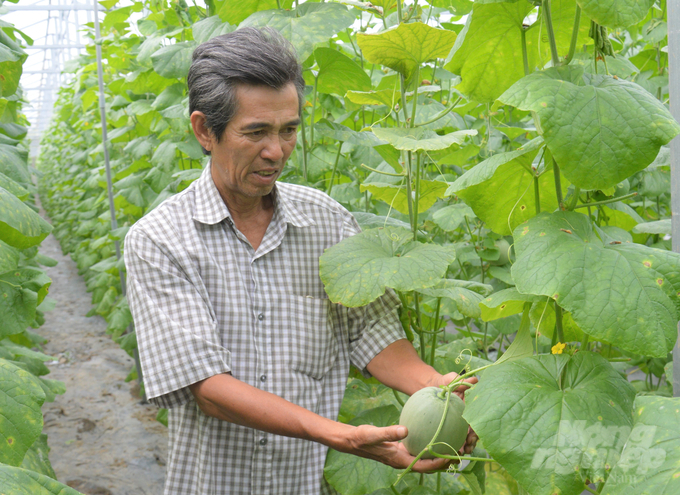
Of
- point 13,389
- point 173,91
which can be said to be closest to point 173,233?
point 13,389

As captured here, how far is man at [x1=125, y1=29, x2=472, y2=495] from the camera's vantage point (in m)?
1.76

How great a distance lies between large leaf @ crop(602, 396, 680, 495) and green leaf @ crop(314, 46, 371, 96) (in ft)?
5.67

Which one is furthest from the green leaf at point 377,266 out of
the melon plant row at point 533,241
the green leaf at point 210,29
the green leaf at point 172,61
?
the green leaf at point 172,61

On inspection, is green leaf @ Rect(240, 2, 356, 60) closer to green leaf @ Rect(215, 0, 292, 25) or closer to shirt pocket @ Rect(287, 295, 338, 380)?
green leaf @ Rect(215, 0, 292, 25)

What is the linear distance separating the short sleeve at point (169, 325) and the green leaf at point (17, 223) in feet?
1.32

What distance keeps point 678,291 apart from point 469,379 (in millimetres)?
554

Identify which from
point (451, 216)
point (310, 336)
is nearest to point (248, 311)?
point (310, 336)

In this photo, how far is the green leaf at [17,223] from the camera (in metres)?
1.98

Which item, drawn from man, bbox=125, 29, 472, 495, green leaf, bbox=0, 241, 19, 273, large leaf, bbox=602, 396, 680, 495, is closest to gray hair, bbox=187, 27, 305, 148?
man, bbox=125, 29, 472, 495

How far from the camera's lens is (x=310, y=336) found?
198 cm

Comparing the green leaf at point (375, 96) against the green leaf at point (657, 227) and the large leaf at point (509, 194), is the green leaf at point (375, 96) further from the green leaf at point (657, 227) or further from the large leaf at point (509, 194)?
the green leaf at point (657, 227)

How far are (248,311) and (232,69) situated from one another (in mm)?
668

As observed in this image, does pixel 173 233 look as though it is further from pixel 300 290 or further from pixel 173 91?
pixel 173 91

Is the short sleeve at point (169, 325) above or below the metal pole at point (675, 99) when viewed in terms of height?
below
